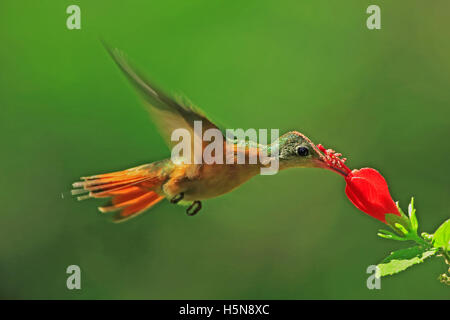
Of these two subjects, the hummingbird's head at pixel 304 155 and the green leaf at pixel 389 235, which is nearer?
the green leaf at pixel 389 235

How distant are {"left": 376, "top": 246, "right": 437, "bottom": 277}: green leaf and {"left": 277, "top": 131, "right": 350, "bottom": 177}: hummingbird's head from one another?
332 mm

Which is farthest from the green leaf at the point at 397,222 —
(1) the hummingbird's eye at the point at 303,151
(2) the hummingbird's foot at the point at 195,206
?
(2) the hummingbird's foot at the point at 195,206

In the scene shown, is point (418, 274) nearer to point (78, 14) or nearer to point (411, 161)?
point (411, 161)

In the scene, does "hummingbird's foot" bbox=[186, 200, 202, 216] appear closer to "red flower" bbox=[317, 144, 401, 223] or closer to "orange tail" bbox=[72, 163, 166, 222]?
"orange tail" bbox=[72, 163, 166, 222]

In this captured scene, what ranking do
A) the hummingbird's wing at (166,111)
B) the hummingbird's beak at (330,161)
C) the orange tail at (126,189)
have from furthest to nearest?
the orange tail at (126,189)
the hummingbird's beak at (330,161)
the hummingbird's wing at (166,111)

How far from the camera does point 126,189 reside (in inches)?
73.0

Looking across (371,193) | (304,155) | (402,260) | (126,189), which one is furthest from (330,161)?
(126,189)

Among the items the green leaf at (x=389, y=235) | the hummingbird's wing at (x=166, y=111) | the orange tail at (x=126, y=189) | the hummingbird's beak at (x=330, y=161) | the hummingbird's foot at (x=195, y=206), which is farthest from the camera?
the hummingbird's foot at (x=195, y=206)

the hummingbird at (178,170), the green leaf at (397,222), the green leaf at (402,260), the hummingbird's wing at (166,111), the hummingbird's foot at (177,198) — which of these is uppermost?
the hummingbird's wing at (166,111)

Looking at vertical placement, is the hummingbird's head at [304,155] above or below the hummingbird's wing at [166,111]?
below

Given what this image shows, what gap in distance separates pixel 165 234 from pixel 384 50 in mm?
1563

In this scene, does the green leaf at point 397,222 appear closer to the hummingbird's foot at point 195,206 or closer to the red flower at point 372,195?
the red flower at point 372,195

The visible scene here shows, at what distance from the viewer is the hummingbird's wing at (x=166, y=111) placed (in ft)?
4.86

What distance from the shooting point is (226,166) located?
5.59ft
